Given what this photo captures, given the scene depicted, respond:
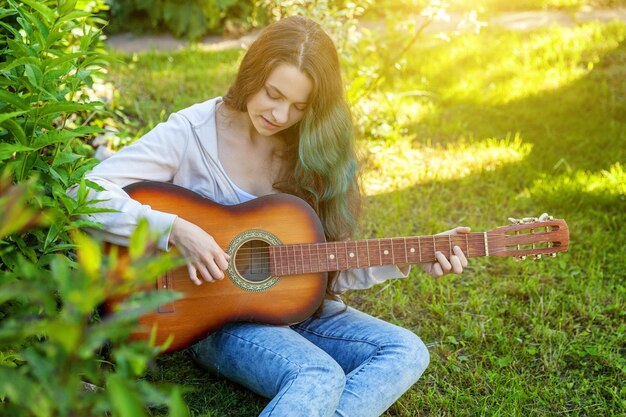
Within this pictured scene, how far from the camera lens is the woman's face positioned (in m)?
2.52

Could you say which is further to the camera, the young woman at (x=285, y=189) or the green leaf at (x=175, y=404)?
the young woman at (x=285, y=189)

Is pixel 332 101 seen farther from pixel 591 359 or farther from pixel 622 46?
pixel 622 46

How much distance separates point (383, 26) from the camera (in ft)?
23.9

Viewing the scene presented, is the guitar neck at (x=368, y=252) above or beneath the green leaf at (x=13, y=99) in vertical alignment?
beneath

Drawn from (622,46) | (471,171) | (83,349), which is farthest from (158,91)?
(83,349)

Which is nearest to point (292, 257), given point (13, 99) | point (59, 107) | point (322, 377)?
point (322, 377)

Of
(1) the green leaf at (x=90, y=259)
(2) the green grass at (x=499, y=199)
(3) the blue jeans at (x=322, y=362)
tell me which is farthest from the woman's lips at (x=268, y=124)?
(1) the green leaf at (x=90, y=259)

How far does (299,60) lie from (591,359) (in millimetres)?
1786

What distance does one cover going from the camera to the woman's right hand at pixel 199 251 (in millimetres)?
2287

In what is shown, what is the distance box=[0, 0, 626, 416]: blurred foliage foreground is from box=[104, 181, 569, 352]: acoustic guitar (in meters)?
0.33

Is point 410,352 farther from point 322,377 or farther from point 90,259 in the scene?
point 90,259

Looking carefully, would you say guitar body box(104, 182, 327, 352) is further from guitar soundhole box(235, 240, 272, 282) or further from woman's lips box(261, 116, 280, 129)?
woman's lips box(261, 116, 280, 129)

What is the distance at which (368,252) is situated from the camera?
2502 millimetres

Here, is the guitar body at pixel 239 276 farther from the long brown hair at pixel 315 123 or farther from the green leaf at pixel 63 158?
the green leaf at pixel 63 158
